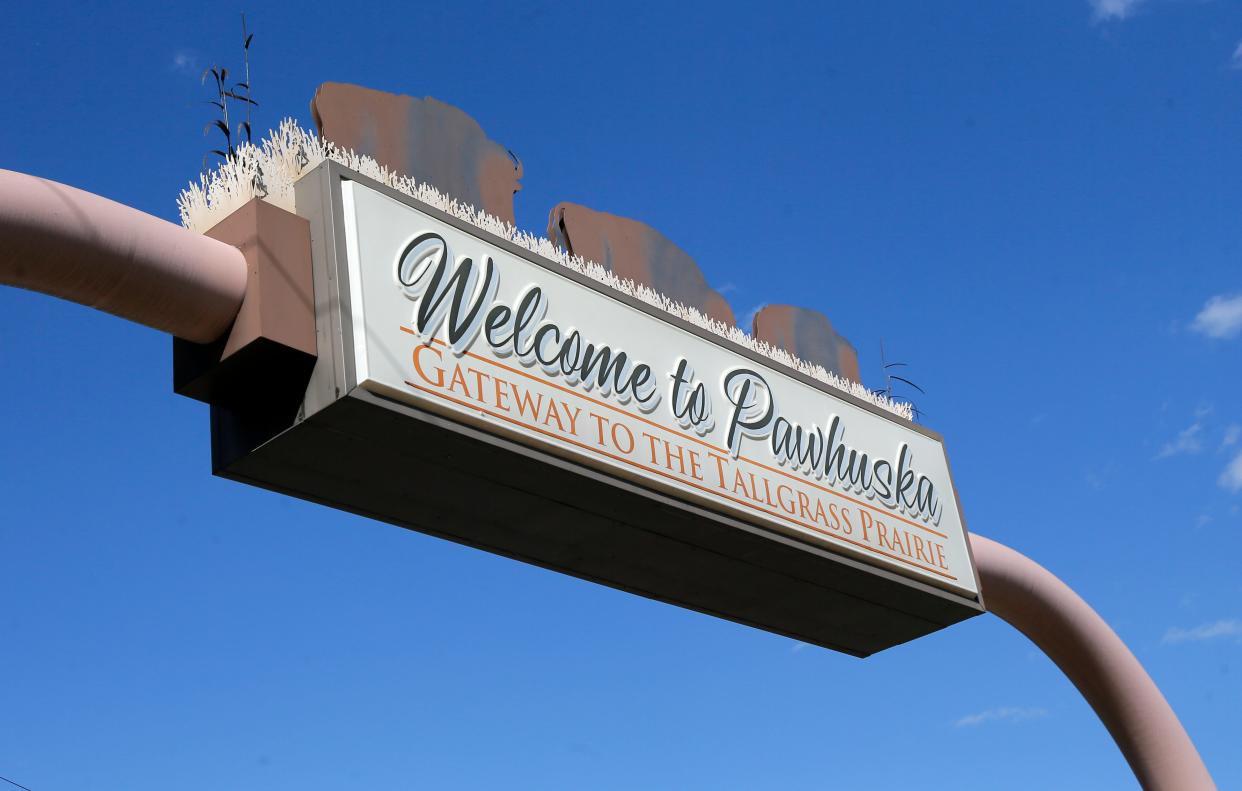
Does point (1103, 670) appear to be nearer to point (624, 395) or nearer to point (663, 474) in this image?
point (663, 474)

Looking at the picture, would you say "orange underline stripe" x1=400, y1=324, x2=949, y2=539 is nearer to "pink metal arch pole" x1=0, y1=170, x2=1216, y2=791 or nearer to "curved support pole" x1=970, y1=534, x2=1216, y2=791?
"pink metal arch pole" x1=0, y1=170, x2=1216, y2=791

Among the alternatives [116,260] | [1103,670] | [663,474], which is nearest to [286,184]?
[116,260]

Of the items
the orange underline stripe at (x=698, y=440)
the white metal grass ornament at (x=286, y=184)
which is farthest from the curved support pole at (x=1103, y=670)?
the white metal grass ornament at (x=286, y=184)

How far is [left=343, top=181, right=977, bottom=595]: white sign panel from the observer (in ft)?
23.3

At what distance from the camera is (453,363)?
23.6ft

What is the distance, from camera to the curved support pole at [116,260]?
19.7ft

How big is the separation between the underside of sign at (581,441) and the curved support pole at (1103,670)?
1138 millimetres

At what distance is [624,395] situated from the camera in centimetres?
807

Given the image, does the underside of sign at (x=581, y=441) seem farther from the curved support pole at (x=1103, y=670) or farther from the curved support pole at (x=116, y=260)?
the curved support pole at (x=1103, y=670)

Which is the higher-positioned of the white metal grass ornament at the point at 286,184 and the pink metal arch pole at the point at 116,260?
the white metal grass ornament at the point at 286,184

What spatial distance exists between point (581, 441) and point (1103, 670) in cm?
586

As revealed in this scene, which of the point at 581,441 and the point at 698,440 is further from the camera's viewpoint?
the point at 698,440

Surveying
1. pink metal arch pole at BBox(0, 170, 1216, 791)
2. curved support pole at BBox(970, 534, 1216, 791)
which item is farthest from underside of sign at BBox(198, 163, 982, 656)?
curved support pole at BBox(970, 534, 1216, 791)

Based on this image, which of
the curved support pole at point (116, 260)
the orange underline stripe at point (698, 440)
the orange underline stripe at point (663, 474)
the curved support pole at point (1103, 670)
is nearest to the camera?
the curved support pole at point (116, 260)
